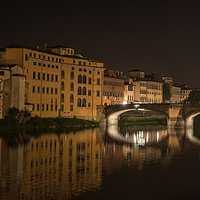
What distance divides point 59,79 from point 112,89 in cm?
2285

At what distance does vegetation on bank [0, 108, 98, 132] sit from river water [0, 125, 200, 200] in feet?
34.5

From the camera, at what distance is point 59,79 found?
76812 millimetres

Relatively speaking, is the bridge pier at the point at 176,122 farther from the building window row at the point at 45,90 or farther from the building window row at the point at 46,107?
the building window row at the point at 45,90

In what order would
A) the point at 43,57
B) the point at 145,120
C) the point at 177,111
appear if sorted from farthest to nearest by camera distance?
the point at 145,120 → the point at 177,111 → the point at 43,57

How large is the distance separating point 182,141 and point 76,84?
106 feet

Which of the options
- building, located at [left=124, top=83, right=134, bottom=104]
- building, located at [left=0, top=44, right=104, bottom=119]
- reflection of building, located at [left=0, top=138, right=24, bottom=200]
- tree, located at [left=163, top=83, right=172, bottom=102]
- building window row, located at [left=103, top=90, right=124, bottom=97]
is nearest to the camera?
reflection of building, located at [left=0, top=138, right=24, bottom=200]

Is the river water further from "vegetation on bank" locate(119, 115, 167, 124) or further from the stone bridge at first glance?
"vegetation on bank" locate(119, 115, 167, 124)

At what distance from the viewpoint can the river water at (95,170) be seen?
24.0 metres

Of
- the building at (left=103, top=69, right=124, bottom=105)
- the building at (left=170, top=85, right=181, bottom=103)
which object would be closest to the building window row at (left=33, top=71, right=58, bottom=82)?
the building at (left=103, top=69, right=124, bottom=105)

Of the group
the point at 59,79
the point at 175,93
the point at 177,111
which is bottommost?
the point at 177,111

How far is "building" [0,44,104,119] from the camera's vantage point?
6869cm

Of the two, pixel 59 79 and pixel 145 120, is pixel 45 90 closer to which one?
pixel 59 79

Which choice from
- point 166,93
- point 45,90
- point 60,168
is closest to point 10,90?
point 45,90

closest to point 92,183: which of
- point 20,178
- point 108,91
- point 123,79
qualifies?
point 20,178
